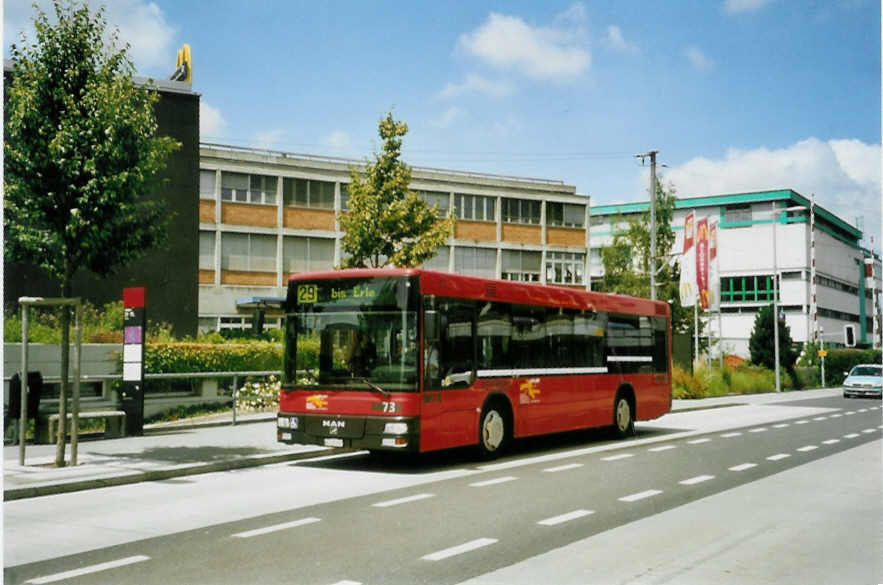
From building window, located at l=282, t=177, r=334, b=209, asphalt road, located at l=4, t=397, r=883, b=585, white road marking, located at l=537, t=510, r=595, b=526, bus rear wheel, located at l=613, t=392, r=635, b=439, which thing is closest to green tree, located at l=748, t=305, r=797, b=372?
building window, located at l=282, t=177, r=334, b=209

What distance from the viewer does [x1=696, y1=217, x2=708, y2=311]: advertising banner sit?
38531 mm

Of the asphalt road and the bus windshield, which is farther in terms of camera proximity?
the bus windshield

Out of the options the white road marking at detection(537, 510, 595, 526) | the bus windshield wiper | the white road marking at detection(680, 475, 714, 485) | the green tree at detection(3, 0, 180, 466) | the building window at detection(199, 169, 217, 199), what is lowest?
the white road marking at detection(680, 475, 714, 485)

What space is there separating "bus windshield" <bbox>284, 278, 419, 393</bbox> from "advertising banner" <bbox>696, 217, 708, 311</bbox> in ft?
92.3

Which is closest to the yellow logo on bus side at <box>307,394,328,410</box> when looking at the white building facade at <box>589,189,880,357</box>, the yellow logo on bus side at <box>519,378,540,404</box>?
the yellow logo on bus side at <box>519,378,540,404</box>

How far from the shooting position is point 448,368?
13.0 meters

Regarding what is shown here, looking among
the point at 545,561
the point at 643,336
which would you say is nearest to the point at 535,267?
the point at 643,336

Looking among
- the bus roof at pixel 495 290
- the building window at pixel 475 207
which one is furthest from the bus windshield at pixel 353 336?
the building window at pixel 475 207

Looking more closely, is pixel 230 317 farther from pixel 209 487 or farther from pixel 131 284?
pixel 209 487

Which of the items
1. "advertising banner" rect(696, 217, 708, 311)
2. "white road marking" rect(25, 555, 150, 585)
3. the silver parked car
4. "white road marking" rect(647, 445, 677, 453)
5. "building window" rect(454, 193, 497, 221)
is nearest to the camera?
"white road marking" rect(25, 555, 150, 585)

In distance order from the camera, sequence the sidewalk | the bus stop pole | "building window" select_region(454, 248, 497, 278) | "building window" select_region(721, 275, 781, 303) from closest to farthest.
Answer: the sidewalk → the bus stop pole → "building window" select_region(454, 248, 497, 278) → "building window" select_region(721, 275, 781, 303)

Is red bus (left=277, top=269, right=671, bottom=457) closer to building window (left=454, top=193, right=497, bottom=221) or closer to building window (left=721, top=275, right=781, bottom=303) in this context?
building window (left=454, top=193, right=497, bottom=221)

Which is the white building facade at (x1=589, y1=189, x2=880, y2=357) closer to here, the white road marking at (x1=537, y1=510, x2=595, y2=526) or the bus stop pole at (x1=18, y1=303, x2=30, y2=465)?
the bus stop pole at (x1=18, y1=303, x2=30, y2=465)

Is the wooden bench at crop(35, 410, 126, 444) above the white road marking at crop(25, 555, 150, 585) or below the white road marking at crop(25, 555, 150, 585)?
above
